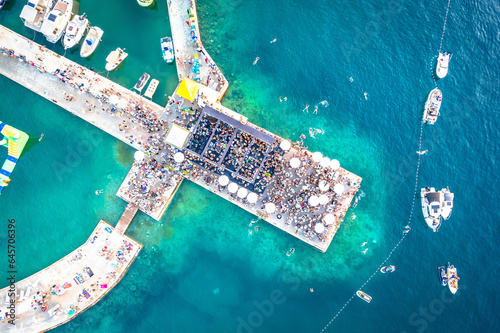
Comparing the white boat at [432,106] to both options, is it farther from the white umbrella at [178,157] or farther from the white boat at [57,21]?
the white boat at [57,21]

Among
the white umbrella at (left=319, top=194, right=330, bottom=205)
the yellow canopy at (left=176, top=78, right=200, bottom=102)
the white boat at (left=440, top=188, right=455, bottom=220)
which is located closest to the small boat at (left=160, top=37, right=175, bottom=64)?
the yellow canopy at (left=176, top=78, right=200, bottom=102)

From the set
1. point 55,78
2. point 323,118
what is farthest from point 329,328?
point 55,78

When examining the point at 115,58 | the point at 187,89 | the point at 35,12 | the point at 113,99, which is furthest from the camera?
the point at 115,58

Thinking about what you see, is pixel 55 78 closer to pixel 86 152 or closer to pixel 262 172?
pixel 86 152

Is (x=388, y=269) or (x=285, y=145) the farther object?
(x=388, y=269)

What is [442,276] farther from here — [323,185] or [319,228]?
[323,185]

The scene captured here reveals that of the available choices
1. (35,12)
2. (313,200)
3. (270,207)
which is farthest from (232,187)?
(35,12)
